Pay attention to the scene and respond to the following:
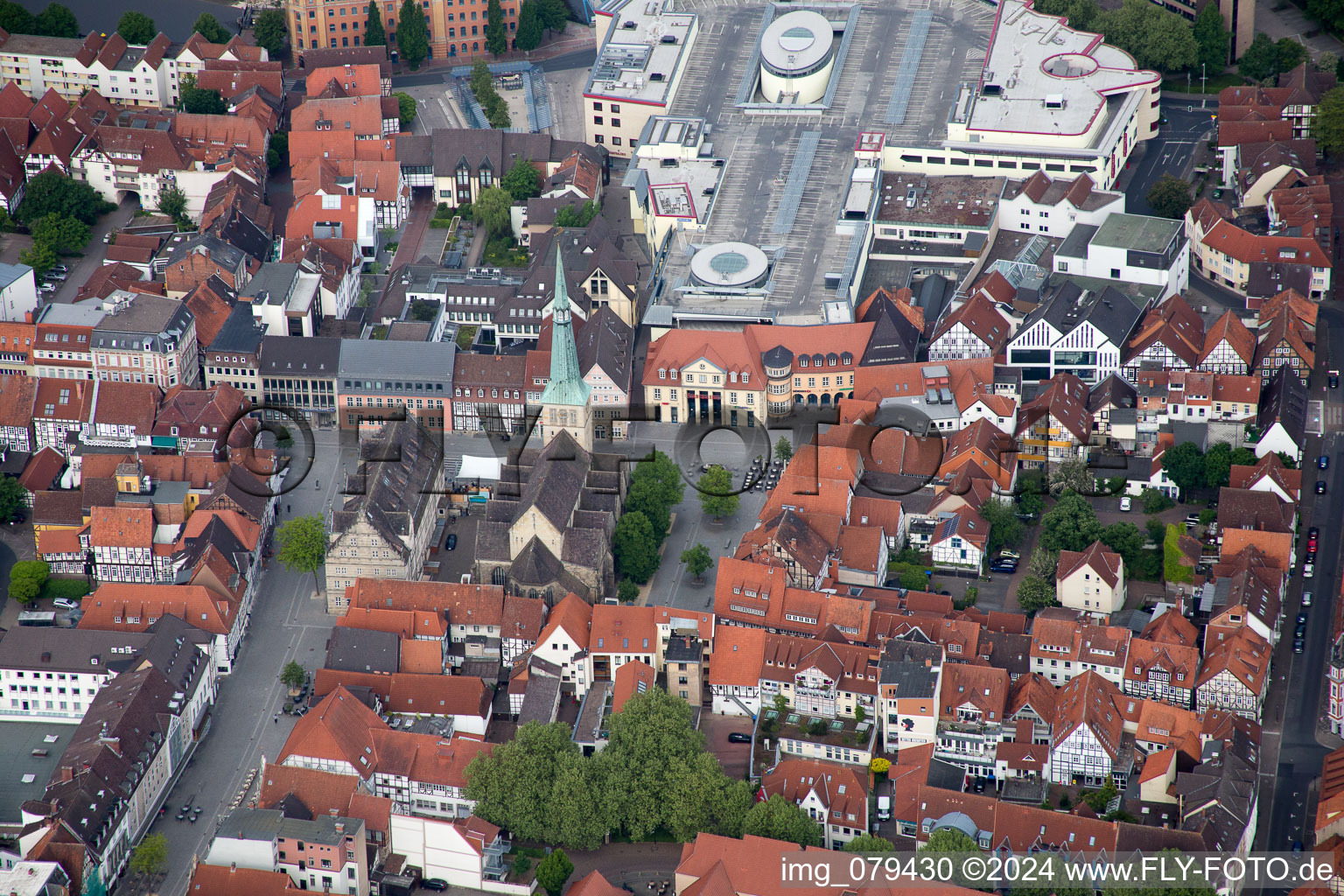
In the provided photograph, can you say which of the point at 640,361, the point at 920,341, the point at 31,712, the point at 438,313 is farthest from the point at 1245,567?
the point at 31,712

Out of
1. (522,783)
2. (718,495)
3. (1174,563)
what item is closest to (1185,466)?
(1174,563)

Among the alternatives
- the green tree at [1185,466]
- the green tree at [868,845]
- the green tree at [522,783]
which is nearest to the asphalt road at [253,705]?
the green tree at [522,783]

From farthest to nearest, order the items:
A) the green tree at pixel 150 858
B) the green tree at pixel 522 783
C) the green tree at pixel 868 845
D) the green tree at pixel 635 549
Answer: the green tree at pixel 635 549
the green tree at pixel 522 783
the green tree at pixel 150 858
the green tree at pixel 868 845

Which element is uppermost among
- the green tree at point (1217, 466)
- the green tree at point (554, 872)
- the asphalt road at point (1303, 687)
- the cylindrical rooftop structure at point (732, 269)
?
the green tree at point (1217, 466)

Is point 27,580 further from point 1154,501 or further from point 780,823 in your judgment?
point 1154,501

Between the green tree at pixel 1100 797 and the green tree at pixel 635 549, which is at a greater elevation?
the green tree at pixel 1100 797

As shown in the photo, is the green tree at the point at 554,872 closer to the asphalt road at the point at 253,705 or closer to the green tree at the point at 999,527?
the asphalt road at the point at 253,705

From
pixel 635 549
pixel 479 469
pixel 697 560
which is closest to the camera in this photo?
pixel 635 549
